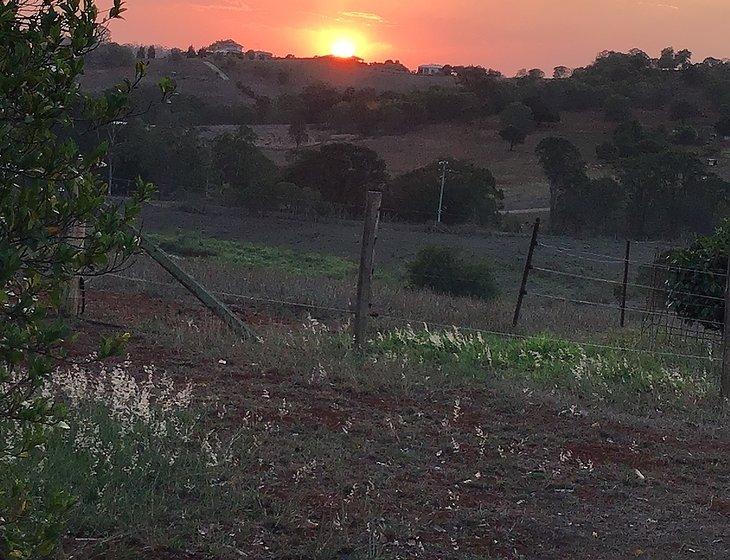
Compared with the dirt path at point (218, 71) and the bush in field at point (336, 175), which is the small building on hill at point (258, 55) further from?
the bush in field at point (336, 175)

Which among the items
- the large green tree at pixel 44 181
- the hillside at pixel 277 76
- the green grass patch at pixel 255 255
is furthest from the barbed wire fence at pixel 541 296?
the hillside at pixel 277 76

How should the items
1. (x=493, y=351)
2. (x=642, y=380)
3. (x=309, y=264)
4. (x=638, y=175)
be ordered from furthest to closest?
(x=638, y=175) < (x=309, y=264) < (x=493, y=351) < (x=642, y=380)

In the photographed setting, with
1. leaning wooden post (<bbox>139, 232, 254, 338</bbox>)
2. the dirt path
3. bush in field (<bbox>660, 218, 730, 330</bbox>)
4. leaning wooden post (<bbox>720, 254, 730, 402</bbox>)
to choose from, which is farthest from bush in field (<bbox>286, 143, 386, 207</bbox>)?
the dirt path

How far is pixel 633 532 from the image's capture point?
181 inches

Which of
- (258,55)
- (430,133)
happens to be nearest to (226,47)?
(258,55)

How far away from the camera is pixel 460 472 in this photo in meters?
5.27

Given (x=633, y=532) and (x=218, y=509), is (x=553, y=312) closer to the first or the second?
(x=633, y=532)

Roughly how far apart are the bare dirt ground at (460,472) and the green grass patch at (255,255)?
14.1 meters

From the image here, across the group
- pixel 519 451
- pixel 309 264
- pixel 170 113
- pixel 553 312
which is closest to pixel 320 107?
pixel 170 113

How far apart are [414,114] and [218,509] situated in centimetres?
5578

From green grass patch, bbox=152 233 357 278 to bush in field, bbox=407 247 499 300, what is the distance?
6.26ft

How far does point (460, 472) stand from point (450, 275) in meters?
15.3

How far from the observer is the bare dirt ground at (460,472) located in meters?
4.28

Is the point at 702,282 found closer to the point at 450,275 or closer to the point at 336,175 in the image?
the point at 450,275
